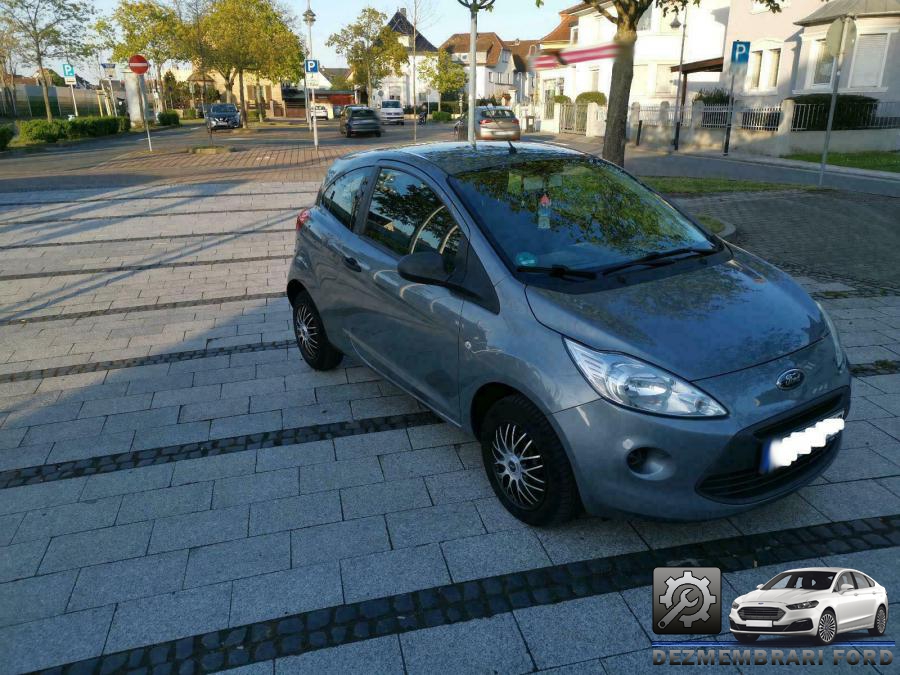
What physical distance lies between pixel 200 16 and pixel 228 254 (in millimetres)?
38673

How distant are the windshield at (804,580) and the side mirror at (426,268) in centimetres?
202

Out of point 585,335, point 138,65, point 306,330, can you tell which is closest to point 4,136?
point 138,65

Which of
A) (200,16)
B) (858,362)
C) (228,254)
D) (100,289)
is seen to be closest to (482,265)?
(858,362)

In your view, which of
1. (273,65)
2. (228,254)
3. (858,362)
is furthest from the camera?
(273,65)

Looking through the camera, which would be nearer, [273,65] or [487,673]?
[487,673]

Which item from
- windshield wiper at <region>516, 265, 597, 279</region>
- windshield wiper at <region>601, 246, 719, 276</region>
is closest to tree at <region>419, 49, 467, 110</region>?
windshield wiper at <region>601, 246, 719, 276</region>

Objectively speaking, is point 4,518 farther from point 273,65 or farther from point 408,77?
point 408,77

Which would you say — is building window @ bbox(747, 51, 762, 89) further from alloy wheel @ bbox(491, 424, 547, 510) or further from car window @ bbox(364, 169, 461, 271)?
alloy wheel @ bbox(491, 424, 547, 510)

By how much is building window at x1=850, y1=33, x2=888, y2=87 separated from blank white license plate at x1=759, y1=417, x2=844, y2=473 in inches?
1086

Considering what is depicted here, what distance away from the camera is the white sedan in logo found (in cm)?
270

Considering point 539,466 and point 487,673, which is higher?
point 539,466

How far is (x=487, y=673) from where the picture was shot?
259cm

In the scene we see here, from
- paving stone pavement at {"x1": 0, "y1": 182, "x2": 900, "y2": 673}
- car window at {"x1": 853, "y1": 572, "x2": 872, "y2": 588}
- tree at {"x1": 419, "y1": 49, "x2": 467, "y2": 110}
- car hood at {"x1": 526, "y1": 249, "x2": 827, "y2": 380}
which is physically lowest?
paving stone pavement at {"x1": 0, "y1": 182, "x2": 900, "y2": 673}

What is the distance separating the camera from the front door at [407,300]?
3.63 meters
